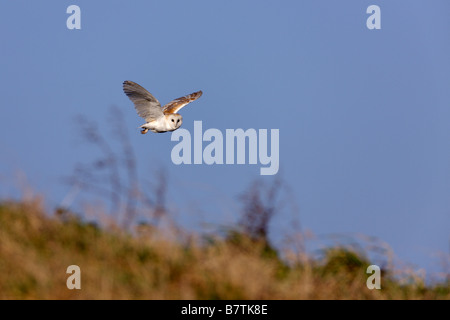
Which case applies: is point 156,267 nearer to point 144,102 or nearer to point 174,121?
point 174,121

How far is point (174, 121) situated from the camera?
1019cm

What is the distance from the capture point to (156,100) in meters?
10.2

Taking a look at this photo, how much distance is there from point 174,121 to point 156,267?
345 cm

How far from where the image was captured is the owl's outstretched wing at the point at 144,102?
10203mm

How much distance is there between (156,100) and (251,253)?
355cm

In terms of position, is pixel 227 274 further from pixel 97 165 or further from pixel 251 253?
pixel 97 165

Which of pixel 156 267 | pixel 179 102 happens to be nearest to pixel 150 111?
pixel 179 102

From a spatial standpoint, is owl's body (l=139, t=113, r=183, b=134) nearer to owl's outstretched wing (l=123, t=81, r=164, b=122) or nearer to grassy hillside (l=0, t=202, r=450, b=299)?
owl's outstretched wing (l=123, t=81, r=164, b=122)

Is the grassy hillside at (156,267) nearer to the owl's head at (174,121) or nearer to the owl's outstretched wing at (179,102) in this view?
the owl's head at (174,121)

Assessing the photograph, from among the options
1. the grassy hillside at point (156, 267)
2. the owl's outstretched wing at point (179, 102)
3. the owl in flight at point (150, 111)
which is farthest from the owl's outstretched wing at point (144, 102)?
the grassy hillside at point (156, 267)

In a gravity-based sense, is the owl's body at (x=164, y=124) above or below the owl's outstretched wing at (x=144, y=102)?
below

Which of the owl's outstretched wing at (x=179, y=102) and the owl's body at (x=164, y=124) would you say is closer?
the owl's body at (x=164, y=124)

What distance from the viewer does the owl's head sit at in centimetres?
1017

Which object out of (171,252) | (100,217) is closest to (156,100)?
(100,217)
